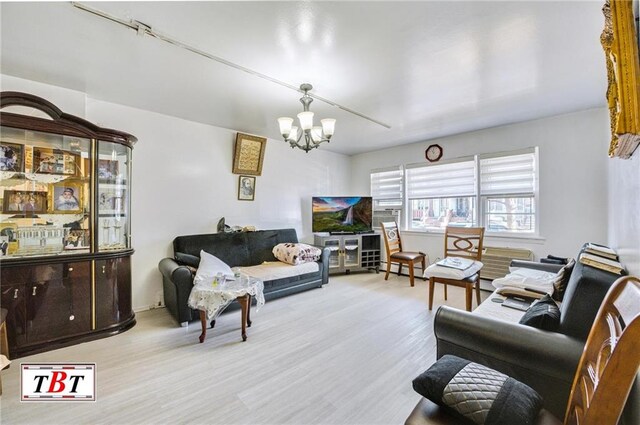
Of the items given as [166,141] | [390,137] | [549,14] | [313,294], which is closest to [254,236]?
[313,294]

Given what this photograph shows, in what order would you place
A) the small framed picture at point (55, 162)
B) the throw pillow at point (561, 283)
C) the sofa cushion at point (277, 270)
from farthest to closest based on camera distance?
the sofa cushion at point (277, 270), the small framed picture at point (55, 162), the throw pillow at point (561, 283)

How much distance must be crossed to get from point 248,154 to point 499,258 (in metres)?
4.19

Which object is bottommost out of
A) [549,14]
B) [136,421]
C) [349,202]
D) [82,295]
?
[136,421]

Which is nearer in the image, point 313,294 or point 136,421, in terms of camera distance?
point 136,421

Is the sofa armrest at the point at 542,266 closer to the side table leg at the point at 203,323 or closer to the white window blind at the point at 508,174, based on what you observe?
the white window blind at the point at 508,174

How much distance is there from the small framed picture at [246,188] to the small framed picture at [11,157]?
2338 mm

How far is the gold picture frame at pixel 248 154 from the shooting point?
161 inches

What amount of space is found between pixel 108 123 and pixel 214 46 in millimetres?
2008

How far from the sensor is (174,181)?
3.57 m

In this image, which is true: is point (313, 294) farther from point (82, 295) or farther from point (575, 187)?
point (575, 187)

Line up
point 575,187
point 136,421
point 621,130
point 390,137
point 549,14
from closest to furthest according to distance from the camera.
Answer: point 621,130
point 136,421
point 549,14
point 575,187
point 390,137

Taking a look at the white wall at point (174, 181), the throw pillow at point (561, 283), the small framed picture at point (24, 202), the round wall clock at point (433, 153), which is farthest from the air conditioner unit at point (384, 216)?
the small framed picture at point (24, 202)

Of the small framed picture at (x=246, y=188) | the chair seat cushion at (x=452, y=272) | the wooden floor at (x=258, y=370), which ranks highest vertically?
the small framed picture at (x=246, y=188)

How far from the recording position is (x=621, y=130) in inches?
36.0
